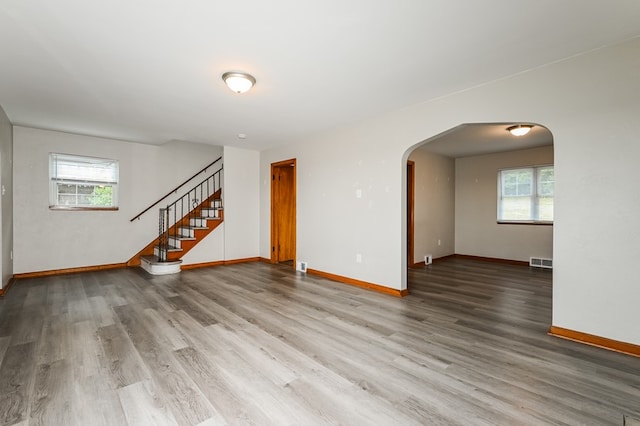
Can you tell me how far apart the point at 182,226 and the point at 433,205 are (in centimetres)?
588

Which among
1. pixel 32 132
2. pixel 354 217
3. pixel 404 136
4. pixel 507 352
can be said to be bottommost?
pixel 507 352

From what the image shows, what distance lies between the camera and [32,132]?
5.00 metres

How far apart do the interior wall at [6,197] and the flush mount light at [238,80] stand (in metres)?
3.57

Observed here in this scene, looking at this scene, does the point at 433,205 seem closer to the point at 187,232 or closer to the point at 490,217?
the point at 490,217

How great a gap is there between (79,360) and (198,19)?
9.10ft

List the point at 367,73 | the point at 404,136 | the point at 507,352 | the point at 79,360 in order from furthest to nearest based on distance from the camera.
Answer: the point at 404,136, the point at 367,73, the point at 507,352, the point at 79,360

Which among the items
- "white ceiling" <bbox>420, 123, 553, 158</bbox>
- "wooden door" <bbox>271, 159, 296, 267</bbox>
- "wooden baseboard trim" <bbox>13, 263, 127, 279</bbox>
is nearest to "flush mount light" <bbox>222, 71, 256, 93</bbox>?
"white ceiling" <bbox>420, 123, 553, 158</bbox>

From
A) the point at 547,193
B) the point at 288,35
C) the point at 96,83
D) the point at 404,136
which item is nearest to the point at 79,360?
the point at 96,83

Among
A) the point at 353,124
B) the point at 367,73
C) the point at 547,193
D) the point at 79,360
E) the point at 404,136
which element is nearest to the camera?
the point at 79,360

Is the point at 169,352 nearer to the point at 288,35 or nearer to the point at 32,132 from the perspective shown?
the point at 288,35

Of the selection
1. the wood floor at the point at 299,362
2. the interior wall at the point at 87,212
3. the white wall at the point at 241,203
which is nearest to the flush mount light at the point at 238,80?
the wood floor at the point at 299,362

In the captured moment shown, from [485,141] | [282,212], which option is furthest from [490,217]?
[282,212]

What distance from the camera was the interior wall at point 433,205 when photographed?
6.40 meters

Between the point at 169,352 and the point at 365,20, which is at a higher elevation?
the point at 365,20
